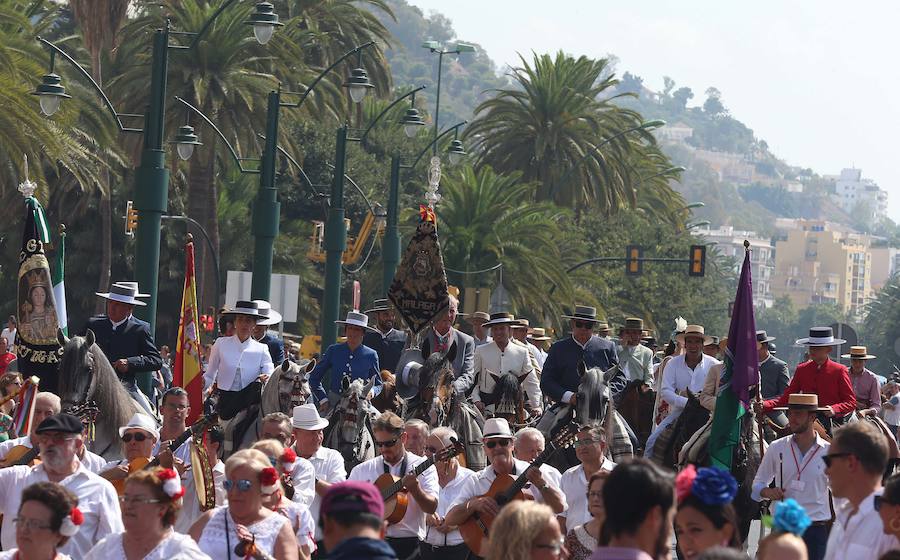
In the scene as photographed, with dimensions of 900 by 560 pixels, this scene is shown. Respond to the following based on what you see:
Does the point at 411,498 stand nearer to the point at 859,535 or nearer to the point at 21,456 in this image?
the point at 21,456

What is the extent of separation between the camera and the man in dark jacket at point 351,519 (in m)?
6.62

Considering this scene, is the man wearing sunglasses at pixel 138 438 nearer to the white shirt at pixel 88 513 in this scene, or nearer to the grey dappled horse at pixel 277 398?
the white shirt at pixel 88 513

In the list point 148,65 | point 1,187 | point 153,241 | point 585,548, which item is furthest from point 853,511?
point 148,65

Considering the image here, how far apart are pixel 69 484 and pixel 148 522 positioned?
1577 millimetres

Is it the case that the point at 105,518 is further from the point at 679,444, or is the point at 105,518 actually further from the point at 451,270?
the point at 451,270

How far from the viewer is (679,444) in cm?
1678

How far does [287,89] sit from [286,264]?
38.2ft

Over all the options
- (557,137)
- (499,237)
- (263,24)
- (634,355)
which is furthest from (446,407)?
(557,137)

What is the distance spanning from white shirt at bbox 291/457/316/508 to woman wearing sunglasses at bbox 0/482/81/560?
3.71 meters

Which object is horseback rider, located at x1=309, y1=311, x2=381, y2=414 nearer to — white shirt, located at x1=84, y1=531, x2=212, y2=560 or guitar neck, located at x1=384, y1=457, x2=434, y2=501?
guitar neck, located at x1=384, y1=457, x2=434, y2=501

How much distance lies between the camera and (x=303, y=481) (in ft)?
39.7

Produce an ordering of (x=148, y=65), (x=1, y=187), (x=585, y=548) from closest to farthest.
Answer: (x=585, y=548) → (x=1, y=187) → (x=148, y=65)

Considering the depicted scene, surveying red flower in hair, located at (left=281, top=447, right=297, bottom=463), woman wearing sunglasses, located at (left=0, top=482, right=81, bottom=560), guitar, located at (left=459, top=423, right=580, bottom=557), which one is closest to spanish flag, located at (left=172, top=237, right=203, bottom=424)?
guitar, located at (left=459, top=423, right=580, bottom=557)

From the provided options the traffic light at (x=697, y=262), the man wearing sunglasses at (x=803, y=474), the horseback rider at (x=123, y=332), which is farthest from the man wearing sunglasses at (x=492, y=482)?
the traffic light at (x=697, y=262)
